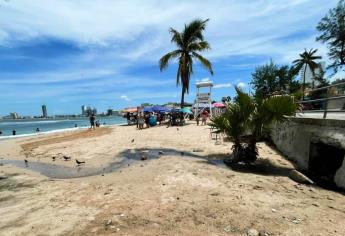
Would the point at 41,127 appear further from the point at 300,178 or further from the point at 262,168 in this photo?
the point at 300,178

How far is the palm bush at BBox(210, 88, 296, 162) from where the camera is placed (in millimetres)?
9188

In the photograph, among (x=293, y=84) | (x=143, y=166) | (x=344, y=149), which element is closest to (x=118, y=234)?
(x=143, y=166)

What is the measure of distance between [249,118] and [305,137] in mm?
1901

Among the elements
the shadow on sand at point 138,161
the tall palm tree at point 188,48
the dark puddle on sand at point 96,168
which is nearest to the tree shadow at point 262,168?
the shadow on sand at point 138,161

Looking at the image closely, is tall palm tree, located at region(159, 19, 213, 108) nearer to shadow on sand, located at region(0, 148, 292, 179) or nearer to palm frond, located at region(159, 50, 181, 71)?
palm frond, located at region(159, 50, 181, 71)

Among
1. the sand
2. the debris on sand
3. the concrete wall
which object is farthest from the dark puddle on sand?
the concrete wall

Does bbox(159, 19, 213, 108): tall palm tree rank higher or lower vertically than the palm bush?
higher

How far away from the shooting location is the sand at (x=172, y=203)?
15.9ft

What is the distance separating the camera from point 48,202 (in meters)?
6.43

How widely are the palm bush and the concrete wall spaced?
0.84 metres

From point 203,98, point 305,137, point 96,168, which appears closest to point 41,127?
point 203,98

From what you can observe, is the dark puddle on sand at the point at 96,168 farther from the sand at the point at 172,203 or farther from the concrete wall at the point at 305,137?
the concrete wall at the point at 305,137

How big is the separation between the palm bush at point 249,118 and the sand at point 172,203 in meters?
0.84

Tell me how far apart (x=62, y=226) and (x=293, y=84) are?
184ft
